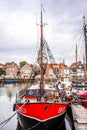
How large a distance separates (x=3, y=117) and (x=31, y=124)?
8.31m

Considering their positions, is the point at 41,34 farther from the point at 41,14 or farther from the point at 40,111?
the point at 40,111

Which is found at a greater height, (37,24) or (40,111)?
(37,24)

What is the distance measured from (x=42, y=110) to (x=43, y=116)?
1.32 ft

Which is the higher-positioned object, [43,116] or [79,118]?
[43,116]

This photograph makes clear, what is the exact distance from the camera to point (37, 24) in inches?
872

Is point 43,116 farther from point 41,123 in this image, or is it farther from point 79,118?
point 79,118

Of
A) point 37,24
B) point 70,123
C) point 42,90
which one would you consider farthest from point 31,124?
point 37,24

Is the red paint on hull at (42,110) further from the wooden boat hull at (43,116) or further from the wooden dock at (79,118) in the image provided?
the wooden dock at (79,118)

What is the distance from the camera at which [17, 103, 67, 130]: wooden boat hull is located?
52.4ft

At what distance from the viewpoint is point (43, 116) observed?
632 inches

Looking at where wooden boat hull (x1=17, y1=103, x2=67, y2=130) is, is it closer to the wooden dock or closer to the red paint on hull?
the red paint on hull

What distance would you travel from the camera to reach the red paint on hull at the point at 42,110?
1606 centimetres

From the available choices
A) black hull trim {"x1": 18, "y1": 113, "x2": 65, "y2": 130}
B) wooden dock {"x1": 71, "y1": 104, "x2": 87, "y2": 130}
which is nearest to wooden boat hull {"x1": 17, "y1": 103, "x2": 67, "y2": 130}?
black hull trim {"x1": 18, "y1": 113, "x2": 65, "y2": 130}

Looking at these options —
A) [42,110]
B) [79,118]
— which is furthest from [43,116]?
[79,118]
